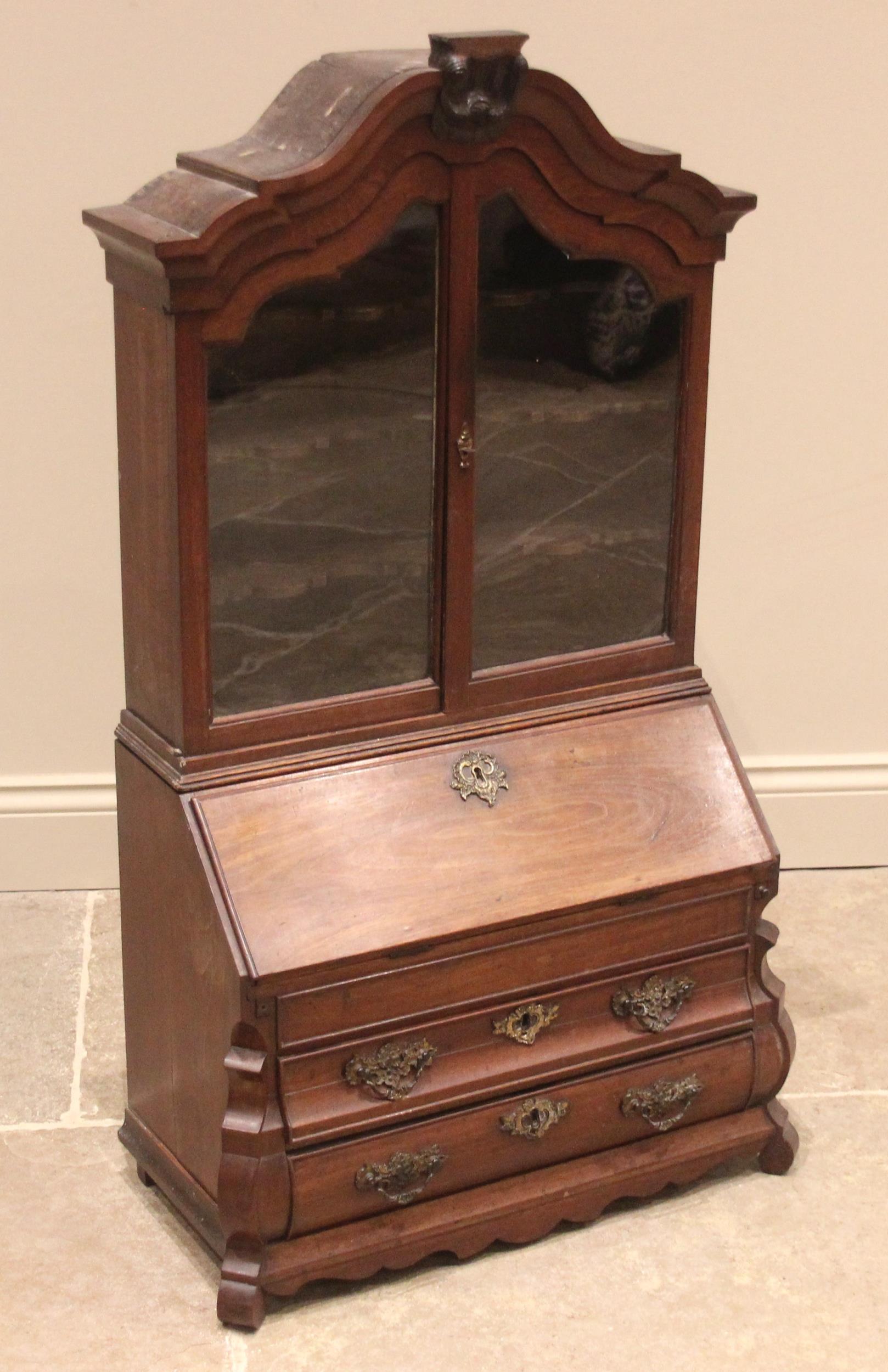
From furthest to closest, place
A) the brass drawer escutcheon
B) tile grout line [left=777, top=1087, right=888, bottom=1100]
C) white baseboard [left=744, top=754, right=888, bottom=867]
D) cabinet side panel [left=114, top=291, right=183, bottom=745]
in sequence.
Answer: white baseboard [left=744, top=754, right=888, bottom=867], tile grout line [left=777, top=1087, right=888, bottom=1100], the brass drawer escutcheon, cabinet side panel [left=114, top=291, right=183, bottom=745]

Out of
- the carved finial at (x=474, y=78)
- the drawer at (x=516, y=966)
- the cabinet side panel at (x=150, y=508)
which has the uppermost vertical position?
the carved finial at (x=474, y=78)

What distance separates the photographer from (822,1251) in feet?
9.32

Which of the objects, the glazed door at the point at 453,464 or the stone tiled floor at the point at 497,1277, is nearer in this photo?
the glazed door at the point at 453,464

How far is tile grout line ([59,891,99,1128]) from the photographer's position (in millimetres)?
3152

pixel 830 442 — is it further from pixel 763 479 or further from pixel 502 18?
pixel 502 18

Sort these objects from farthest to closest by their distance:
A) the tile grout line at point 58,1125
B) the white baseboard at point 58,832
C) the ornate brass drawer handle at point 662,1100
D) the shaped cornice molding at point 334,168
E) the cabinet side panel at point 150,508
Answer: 1. the white baseboard at point 58,832
2. the tile grout line at point 58,1125
3. the ornate brass drawer handle at point 662,1100
4. the cabinet side panel at point 150,508
5. the shaped cornice molding at point 334,168

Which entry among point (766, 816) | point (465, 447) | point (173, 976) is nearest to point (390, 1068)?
point (173, 976)

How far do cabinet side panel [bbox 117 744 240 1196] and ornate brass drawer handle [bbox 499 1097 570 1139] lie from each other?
419mm

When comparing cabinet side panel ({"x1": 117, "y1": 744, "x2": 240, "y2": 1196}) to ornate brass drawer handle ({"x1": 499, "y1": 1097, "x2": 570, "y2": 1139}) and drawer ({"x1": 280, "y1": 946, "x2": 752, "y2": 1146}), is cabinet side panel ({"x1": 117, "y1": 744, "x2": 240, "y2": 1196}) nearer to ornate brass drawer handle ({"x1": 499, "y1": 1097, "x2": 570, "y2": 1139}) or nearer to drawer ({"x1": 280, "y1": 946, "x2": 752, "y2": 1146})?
drawer ({"x1": 280, "y1": 946, "x2": 752, "y2": 1146})

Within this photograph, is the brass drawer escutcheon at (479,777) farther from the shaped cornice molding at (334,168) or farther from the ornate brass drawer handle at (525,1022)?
the shaped cornice molding at (334,168)

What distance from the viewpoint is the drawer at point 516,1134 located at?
265cm

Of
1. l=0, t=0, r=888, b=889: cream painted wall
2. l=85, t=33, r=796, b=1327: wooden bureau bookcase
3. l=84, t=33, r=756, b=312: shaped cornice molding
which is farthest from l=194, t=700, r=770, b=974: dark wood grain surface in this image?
l=0, t=0, r=888, b=889: cream painted wall

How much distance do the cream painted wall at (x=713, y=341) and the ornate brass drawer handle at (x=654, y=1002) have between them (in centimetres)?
116

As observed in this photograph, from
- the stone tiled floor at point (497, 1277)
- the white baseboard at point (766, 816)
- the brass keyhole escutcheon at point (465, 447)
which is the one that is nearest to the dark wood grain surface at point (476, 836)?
the brass keyhole escutcheon at point (465, 447)
